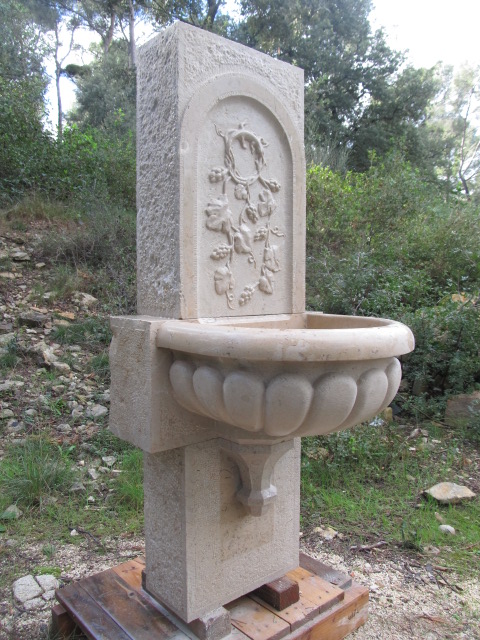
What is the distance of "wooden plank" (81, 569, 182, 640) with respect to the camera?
1.48 meters

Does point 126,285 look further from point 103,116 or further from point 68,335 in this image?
point 103,116

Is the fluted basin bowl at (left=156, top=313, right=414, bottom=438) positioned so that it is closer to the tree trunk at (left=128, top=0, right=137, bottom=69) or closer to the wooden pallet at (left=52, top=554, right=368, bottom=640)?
the wooden pallet at (left=52, top=554, right=368, bottom=640)

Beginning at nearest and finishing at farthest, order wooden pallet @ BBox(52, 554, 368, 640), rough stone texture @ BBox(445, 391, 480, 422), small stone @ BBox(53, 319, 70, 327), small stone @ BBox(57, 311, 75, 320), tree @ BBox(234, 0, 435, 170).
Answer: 1. wooden pallet @ BBox(52, 554, 368, 640)
2. rough stone texture @ BBox(445, 391, 480, 422)
3. small stone @ BBox(53, 319, 70, 327)
4. small stone @ BBox(57, 311, 75, 320)
5. tree @ BBox(234, 0, 435, 170)

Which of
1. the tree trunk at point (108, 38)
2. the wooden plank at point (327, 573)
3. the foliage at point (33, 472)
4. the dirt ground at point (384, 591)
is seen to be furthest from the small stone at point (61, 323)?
the tree trunk at point (108, 38)

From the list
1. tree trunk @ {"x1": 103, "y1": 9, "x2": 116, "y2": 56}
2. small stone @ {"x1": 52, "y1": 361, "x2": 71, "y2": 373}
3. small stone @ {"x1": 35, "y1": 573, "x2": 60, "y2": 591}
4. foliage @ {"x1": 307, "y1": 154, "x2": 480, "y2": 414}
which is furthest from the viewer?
tree trunk @ {"x1": 103, "y1": 9, "x2": 116, "y2": 56}

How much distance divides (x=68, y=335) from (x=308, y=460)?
244cm

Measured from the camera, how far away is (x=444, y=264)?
5.18m

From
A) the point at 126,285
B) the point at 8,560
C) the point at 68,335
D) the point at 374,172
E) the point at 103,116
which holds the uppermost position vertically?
the point at 103,116

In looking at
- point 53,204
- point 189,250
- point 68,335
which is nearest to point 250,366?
point 189,250

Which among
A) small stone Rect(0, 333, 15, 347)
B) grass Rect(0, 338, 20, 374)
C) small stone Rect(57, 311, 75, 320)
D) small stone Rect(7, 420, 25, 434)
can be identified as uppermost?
small stone Rect(57, 311, 75, 320)

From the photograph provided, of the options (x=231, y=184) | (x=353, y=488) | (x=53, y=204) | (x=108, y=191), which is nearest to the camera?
(x=231, y=184)

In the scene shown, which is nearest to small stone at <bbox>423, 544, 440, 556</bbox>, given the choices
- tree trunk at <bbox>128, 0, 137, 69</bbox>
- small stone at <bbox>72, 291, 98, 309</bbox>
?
small stone at <bbox>72, 291, 98, 309</bbox>

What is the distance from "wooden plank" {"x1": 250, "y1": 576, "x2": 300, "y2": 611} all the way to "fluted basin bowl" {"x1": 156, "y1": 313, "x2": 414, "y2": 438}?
76 centimetres

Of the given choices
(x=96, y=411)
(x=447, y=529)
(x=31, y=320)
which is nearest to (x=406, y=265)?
(x=447, y=529)
